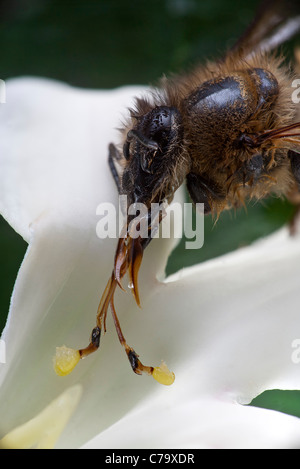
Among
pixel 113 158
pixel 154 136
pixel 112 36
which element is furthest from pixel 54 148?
pixel 112 36

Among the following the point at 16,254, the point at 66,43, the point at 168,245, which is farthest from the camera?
the point at 66,43

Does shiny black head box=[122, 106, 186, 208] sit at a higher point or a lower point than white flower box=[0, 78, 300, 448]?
higher

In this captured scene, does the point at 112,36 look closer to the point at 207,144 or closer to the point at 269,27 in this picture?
the point at 269,27

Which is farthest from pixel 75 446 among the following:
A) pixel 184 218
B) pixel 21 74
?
pixel 21 74

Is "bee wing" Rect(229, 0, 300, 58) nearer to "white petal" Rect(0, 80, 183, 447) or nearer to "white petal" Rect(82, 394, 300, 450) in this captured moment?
"white petal" Rect(0, 80, 183, 447)

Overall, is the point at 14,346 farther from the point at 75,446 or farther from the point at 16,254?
the point at 16,254

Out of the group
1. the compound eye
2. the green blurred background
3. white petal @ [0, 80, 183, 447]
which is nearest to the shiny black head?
the compound eye
